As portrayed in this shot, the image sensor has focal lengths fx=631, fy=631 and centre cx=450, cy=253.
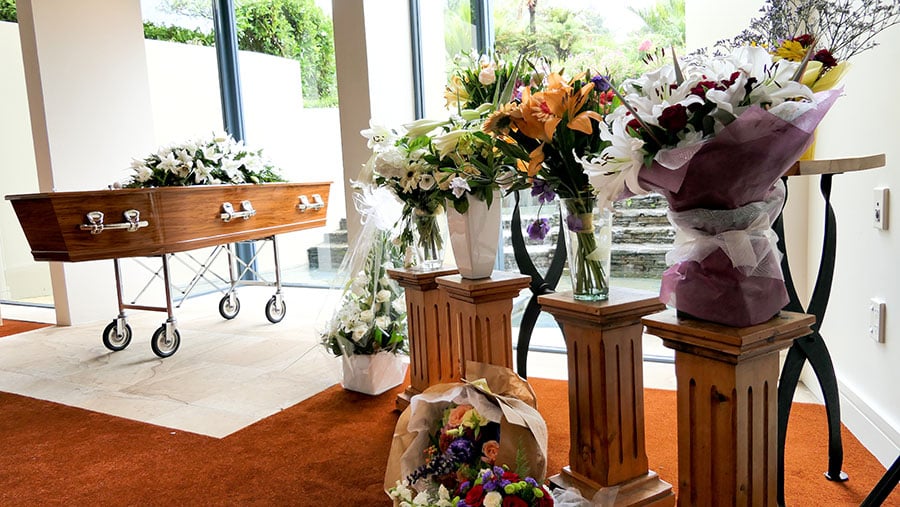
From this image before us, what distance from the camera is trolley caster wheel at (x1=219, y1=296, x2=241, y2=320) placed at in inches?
179

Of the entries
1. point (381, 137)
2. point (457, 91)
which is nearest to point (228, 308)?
point (381, 137)

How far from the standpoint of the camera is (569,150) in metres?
1.50

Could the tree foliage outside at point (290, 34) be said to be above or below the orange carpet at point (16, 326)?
above

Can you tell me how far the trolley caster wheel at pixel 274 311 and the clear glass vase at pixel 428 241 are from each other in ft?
7.08

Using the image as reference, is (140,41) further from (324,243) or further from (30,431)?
(30,431)

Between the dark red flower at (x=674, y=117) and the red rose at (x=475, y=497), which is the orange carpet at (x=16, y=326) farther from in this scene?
the dark red flower at (x=674, y=117)

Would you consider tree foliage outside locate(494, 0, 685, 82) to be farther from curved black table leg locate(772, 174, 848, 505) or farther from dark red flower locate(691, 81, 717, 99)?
dark red flower locate(691, 81, 717, 99)

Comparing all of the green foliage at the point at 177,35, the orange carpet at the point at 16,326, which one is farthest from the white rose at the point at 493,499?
the green foliage at the point at 177,35

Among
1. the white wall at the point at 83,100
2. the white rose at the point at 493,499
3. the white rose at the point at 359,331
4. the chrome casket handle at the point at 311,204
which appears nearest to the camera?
the white rose at the point at 493,499

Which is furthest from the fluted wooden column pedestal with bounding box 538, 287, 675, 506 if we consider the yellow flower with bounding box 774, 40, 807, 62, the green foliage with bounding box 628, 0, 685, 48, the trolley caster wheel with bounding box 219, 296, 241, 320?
the trolley caster wheel with bounding box 219, 296, 241, 320

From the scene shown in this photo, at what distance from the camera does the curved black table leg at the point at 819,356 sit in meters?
1.67

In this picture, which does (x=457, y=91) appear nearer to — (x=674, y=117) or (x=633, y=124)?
(x=633, y=124)

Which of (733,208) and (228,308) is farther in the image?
(228,308)

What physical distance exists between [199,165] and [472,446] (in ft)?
9.06
